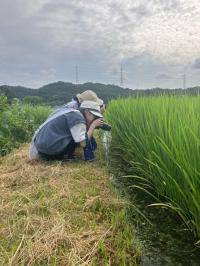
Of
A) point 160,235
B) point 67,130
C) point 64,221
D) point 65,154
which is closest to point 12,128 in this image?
point 65,154

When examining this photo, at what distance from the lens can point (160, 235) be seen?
7.89 ft

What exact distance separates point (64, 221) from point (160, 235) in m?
0.61

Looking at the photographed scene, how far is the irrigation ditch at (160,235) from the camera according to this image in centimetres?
210

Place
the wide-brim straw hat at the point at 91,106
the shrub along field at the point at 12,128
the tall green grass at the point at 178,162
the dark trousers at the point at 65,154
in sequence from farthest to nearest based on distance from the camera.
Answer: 1. the shrub along field at the point at 12,128
2. the dark trousers at the point at 65,154
3. the wide-brim straw hat at the point at 91,106
4. the tall green grass at the point at 178,162

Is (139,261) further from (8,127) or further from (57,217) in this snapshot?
(8,127)

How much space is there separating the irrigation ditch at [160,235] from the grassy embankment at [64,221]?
9 centimetres

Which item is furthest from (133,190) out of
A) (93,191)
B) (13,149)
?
(13,149)

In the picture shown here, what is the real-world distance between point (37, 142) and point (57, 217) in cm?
189

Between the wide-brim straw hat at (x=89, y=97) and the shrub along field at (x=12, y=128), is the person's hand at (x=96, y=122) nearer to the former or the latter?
the wide-brim straw hat at (x=89, y=97)

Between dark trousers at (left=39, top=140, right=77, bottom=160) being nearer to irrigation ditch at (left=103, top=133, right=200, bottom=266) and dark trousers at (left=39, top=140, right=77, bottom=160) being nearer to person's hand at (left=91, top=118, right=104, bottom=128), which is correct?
person's hand at (left=91, top=118, right=104, bottom=128)

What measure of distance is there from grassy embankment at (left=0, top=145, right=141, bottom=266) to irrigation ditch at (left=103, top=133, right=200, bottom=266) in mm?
88

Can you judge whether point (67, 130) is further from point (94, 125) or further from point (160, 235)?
point (160, 235)

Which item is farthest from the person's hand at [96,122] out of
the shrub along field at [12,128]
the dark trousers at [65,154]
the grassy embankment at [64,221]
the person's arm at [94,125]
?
the shrub along field at [12,128]

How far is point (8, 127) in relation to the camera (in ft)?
21.9
